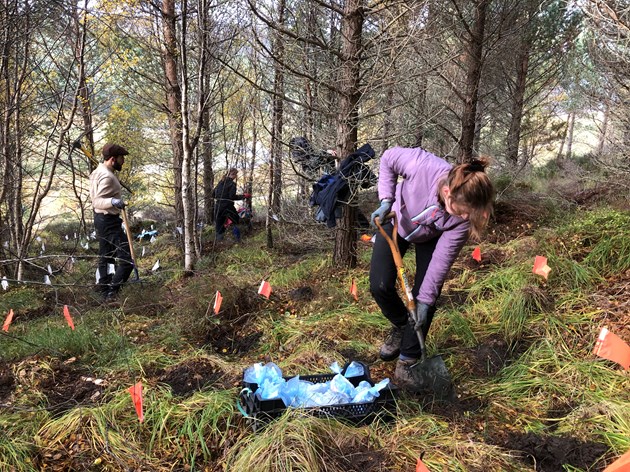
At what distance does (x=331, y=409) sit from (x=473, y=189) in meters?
1.43

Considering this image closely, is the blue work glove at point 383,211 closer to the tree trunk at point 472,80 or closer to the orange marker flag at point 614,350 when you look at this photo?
the orange marker flag at point 614,350

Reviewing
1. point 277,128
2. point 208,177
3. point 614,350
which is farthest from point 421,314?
point 208,177

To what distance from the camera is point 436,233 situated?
2.79 m

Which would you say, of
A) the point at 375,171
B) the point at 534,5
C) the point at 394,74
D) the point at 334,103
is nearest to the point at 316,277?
the point at 375,171

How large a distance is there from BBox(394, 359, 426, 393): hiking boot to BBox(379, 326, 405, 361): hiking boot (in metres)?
0.21

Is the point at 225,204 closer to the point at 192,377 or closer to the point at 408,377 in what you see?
the point at 192,377

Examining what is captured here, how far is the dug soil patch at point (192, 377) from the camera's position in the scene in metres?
2.90

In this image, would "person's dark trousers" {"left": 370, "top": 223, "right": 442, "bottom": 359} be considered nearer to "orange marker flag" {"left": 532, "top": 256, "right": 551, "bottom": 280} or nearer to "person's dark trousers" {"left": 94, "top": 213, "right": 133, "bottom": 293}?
"orange marker flag" {"left": 532, "top": 256, "right": 551, "bottom": 280}

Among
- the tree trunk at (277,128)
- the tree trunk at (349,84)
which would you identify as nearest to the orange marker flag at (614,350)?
the tree trunk at (349,84)

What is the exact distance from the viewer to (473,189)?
2285 mm

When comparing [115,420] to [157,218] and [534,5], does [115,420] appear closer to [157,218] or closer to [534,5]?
[534,5]

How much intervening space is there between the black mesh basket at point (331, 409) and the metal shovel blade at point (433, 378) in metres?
0.31

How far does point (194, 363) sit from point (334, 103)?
129 inches

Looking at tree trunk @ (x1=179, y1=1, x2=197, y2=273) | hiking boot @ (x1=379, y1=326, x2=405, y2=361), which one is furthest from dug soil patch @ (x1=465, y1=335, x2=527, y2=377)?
tree trunk @ (x1=179, y1=1, x2=197, y2=273)
